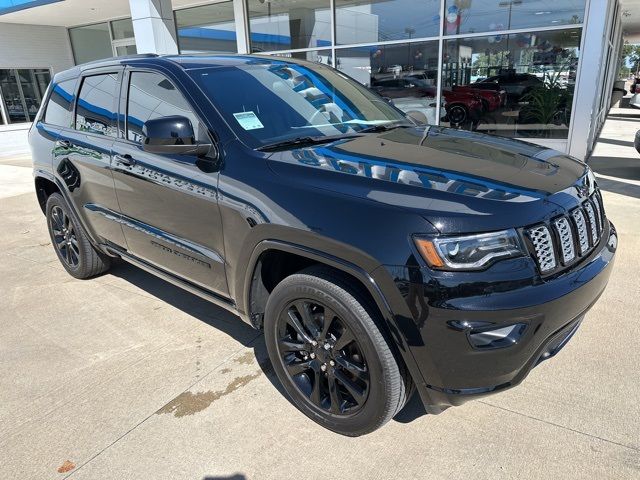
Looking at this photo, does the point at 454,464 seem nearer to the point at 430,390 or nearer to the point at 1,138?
the point at 430,390

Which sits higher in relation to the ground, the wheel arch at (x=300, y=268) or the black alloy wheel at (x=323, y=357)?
the wheel arch at (x=300, y=268)

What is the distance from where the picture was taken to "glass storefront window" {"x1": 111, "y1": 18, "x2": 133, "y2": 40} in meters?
17.8

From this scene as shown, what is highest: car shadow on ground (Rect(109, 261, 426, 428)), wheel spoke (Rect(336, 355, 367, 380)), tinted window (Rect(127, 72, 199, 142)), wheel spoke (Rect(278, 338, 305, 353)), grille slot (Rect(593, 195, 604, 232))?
tinted window (Rect(127, 72, 199, 142))

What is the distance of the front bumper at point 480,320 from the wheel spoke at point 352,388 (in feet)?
1.06

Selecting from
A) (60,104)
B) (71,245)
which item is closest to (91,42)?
(60,104)

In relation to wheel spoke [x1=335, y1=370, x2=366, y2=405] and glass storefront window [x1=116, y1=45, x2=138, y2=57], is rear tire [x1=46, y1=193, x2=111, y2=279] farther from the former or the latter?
glass storefront window [x1=116, y1=45, x2=138, y2=57]

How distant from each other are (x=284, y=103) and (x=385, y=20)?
8585 millimetres

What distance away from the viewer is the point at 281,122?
2.87m

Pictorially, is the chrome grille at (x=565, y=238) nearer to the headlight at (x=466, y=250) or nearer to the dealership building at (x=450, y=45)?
the headlight at (x=466, y=250)

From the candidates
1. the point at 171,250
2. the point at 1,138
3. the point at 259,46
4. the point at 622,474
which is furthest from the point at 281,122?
the point at 1,138

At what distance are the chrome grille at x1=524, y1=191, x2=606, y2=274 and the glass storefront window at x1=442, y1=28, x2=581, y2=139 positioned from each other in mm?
7215

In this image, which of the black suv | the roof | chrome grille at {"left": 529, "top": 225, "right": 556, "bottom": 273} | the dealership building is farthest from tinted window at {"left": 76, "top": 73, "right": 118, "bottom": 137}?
the dealership building

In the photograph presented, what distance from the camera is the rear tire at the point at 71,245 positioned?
14.0ft

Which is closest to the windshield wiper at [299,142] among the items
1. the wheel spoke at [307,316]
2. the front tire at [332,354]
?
the front tire at [332,354]
